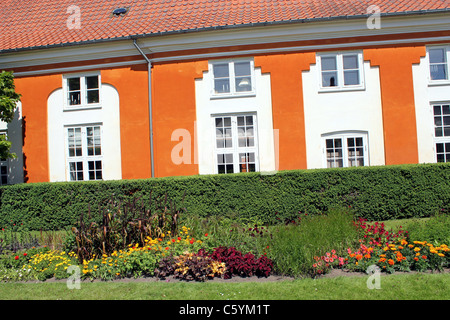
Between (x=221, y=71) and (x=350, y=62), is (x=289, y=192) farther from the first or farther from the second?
(x=350, y=62)

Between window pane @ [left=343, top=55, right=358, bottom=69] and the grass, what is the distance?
343 inches

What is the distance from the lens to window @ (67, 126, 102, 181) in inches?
526

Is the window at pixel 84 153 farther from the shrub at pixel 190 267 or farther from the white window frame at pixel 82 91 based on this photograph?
the shrub at pixel 190 267

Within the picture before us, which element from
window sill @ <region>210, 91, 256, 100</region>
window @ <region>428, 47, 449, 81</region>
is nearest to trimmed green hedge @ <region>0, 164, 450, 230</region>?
window sill @ <region>210, 91, 256, 100</region>

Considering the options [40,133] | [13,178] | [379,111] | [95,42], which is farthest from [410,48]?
[13,178]

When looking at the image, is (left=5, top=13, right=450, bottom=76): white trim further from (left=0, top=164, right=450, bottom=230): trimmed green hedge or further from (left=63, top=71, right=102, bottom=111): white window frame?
(left=0, top=164, right=450, bottom=230): trimmed green hedge

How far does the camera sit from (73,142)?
44.4 ft

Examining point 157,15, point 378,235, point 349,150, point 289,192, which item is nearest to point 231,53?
point 157,15

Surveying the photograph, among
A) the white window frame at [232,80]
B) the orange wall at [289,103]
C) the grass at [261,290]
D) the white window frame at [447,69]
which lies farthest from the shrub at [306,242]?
the white window frame at [447,69]

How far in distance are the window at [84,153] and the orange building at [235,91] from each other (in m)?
0.04

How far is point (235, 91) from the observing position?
12656 mm

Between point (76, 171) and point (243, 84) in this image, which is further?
point (76, 171)

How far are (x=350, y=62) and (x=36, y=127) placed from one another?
12267 mm

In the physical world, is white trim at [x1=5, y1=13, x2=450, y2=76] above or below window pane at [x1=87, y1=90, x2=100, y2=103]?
above
